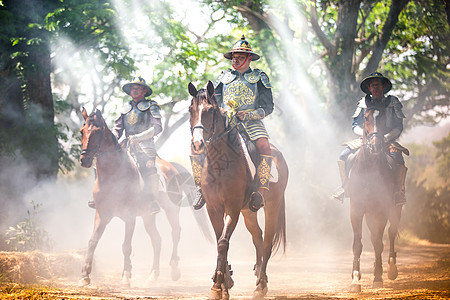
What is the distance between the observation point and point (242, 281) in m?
11.1

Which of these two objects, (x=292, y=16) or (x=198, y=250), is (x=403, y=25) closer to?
(x=292, y=16)

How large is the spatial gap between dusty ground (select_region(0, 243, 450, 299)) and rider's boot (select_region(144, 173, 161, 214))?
162cm

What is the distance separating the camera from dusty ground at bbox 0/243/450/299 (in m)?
7.71

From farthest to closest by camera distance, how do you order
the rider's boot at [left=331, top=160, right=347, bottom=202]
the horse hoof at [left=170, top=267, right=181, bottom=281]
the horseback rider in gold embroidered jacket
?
the horse hoof at [left=170, top=267, right=181, bottom=281], the rider's boot at [left=331, top=160, right=347, bottom=202], the horseback rider in gold embroidered jacket

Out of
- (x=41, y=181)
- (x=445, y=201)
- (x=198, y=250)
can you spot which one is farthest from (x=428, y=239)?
(x=41, y=181)

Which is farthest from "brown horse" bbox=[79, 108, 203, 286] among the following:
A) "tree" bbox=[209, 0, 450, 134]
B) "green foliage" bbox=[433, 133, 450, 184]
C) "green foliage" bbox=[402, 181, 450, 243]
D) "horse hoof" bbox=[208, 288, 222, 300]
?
"green foliage" bbox=[433, 133, 450, 184]

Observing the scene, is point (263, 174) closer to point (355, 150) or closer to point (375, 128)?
point (375, 128)

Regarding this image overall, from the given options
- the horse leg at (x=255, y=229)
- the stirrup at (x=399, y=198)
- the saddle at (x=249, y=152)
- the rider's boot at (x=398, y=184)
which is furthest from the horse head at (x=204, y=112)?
the stirrup at (x=399, y=198)

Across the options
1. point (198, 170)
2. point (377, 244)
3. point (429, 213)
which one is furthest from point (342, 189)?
point (429, 213)

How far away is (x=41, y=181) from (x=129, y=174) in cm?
604

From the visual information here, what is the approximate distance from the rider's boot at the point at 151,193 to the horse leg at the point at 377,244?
14.6ft

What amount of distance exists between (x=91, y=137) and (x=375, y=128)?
5.03 meters

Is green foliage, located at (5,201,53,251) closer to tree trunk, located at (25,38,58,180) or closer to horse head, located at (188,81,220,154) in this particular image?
tree trunk, located at (25,38,58,180)

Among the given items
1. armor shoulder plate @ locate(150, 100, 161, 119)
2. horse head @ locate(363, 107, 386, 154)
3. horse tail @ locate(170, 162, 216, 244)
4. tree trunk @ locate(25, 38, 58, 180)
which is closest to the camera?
horse head @ locate(363, 107, 386, 154)
